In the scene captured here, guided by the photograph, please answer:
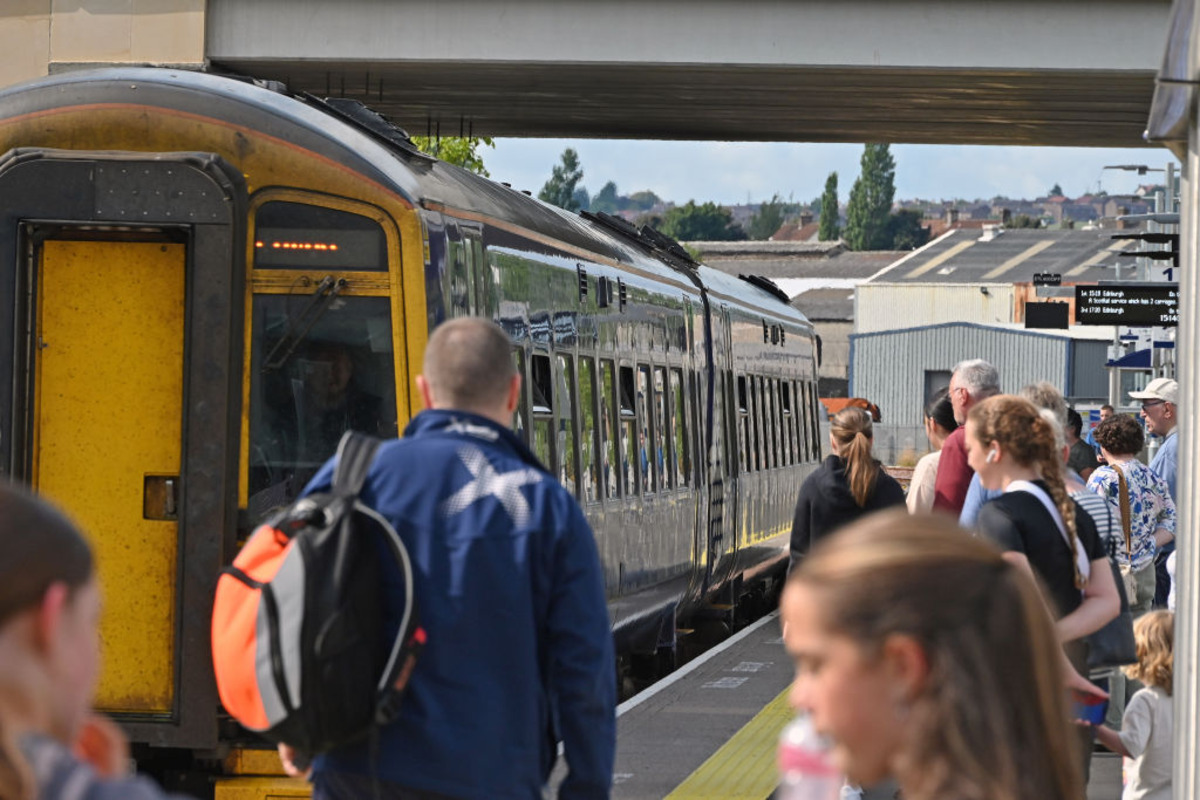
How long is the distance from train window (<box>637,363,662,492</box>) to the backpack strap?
7.64m

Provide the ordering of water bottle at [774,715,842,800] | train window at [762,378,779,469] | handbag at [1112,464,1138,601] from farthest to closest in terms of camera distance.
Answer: train window at [762,378,779,469], handbag at [1112,464,1138,601], water bottle at [774,715,842,800]

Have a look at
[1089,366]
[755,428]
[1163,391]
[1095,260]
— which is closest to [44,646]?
[1163,391]

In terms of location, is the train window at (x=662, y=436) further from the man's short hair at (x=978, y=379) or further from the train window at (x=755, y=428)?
the man's short hair at (x=978, y=379)

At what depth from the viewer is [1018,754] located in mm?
2191

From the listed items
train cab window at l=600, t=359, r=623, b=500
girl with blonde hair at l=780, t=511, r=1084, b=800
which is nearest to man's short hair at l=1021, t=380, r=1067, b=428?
train cab window at l=600, t=359, r=623, b=500

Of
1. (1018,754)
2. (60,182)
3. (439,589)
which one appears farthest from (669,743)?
(1018,754)

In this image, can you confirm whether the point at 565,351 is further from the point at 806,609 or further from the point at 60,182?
the point at 806,609

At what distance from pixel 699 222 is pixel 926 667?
187303 millimetres

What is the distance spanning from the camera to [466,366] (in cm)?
470

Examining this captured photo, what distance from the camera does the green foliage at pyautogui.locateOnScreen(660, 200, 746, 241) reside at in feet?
618

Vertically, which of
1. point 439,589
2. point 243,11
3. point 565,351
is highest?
point 243,11

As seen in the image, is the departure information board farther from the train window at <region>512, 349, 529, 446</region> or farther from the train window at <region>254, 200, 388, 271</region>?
the train window at <region>254, 200, 388, 271</region>

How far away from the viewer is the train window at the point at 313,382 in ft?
24.1

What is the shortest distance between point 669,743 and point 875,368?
63.3 meters
